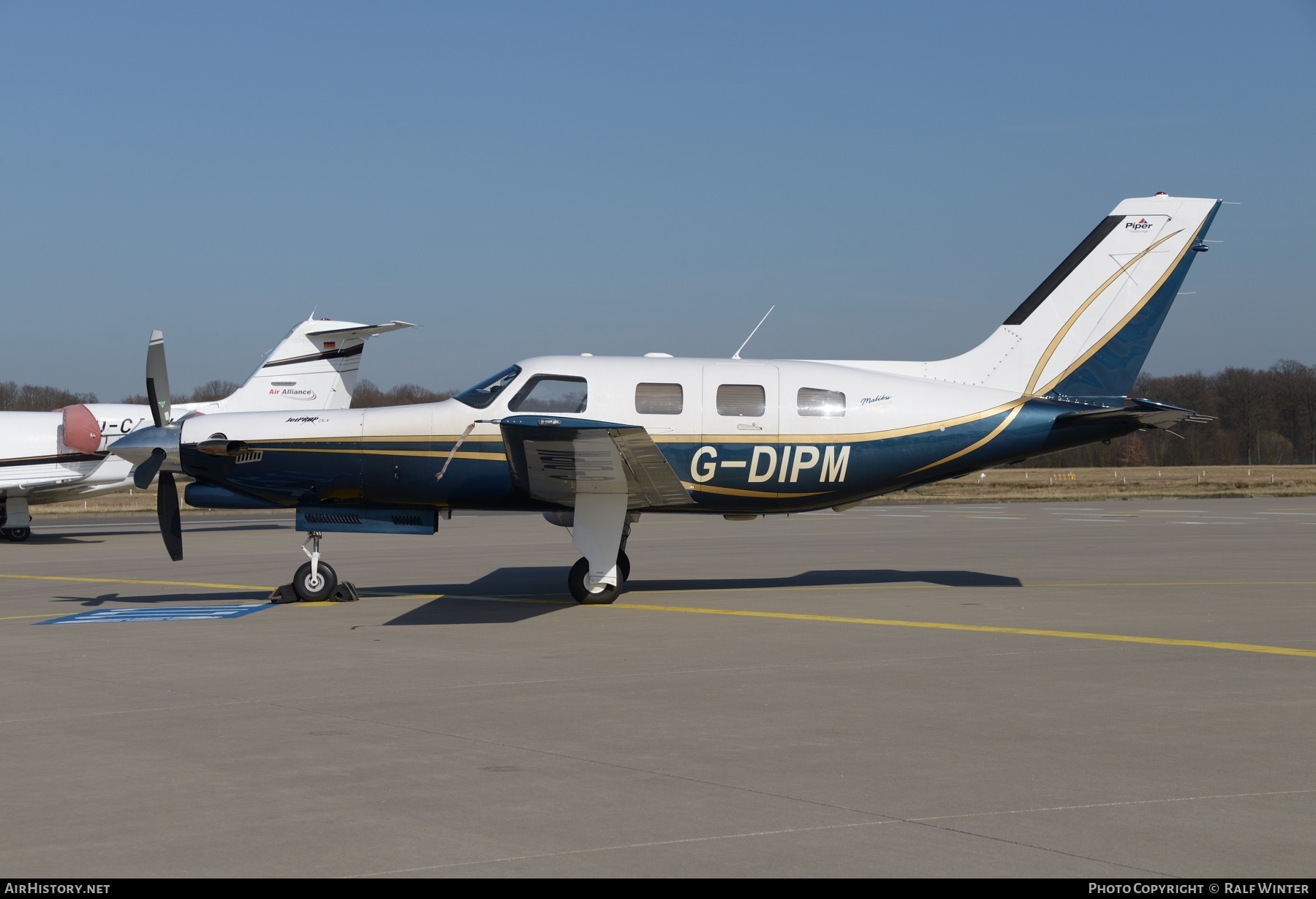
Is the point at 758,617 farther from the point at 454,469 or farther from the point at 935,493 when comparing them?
the point at 935,493

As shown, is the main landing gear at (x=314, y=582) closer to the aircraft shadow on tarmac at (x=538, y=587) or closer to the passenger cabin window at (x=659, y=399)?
the aircraft shadow on tarmac at (x=538, y=587)

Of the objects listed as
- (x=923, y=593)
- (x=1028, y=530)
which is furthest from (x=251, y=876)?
(x=1028, y=530)

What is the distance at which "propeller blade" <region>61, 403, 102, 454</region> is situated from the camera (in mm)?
27891

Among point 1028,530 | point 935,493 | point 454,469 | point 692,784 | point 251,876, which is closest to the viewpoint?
point 251,876

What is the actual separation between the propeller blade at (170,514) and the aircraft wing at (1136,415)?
427 inches

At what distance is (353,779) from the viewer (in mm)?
5883

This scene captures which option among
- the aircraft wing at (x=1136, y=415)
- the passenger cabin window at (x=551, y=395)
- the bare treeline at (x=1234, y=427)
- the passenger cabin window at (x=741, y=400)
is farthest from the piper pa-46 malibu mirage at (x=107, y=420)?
the bare treeline at (x=1234, y=427)

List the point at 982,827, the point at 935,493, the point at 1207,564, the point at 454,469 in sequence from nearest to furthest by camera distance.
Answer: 1. the point at 982,827
2. the point at 454,469
3. the point at 1207,564
4. the point at 935,493

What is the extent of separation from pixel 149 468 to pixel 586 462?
5.21m

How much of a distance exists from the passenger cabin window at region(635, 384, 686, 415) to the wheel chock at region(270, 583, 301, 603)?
4.91 m

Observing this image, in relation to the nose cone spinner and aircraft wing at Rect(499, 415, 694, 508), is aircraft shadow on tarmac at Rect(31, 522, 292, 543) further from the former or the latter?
aircraft wing at Rect(499, 415, 694, 508)

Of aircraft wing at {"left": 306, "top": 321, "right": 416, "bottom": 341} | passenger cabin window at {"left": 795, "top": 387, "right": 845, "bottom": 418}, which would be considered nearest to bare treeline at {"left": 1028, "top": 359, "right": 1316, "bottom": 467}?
aircraft wing at {"left": 306, "top": 321, "right": 416, "bottom": 341}

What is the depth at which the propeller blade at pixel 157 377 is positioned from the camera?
1451cm

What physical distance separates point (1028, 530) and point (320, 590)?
18.3 metres
